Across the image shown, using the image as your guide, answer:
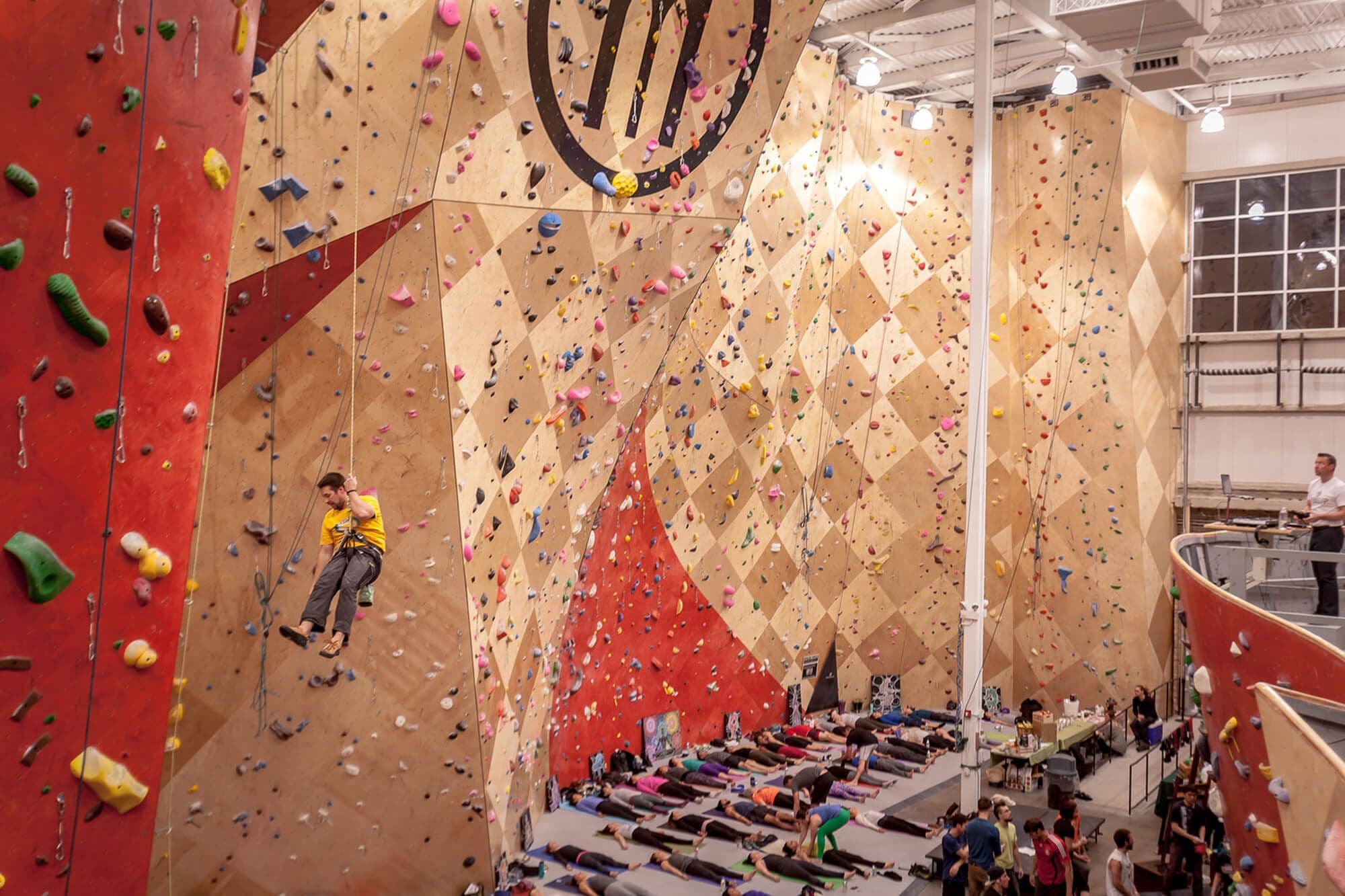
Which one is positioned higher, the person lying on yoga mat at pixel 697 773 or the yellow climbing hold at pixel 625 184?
the yellow climbing hold at pixel 625 184

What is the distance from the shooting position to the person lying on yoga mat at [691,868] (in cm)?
815

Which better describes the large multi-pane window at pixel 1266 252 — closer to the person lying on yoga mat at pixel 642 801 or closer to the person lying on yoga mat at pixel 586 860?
the person lying on yoga mat at pixel 642 801

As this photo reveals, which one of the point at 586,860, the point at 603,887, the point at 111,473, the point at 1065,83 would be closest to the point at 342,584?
the point at 111,473

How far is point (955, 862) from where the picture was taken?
7.47 meters

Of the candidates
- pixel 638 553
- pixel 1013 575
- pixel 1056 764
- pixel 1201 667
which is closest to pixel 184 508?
pixel 1201 667

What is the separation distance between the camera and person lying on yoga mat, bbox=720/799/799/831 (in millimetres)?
9352

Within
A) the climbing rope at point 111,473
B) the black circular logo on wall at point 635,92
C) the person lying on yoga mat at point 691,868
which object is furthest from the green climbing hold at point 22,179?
the person lying on yoga mat at point 691,868

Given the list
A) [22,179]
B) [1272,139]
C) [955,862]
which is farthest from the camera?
[1272,139]

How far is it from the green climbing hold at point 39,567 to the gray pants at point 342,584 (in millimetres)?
1675

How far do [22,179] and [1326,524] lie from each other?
23.7 ft

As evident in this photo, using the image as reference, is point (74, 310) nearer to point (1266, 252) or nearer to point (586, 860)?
point (586, 860)

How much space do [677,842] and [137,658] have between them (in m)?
6.13

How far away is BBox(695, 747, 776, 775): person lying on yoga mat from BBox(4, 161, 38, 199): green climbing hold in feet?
29.7

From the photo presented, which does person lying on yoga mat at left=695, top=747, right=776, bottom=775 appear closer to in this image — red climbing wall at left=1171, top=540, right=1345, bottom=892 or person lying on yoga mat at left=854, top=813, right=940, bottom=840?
person lying on yoga mat at left=854, top=813, right=940, bottom=840
